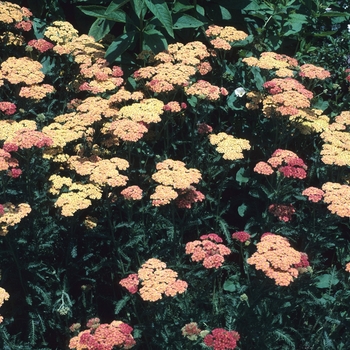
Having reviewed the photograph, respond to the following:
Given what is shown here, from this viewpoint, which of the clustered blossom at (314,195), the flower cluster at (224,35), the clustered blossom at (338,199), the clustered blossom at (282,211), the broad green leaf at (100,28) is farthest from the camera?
the broad green leaf at (100,28)

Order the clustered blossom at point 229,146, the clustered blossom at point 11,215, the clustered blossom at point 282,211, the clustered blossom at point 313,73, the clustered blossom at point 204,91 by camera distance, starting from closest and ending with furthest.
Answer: the clustered blossom at point 11,215 → the clustered blossom at point 282,211 → the clustered blossom at point 229,146 → the clustered blossom at point 204,91 → the clustered blossom at point 313,73

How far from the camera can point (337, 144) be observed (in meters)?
3.95

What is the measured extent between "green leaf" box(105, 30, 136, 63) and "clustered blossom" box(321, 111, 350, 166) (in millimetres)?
1621

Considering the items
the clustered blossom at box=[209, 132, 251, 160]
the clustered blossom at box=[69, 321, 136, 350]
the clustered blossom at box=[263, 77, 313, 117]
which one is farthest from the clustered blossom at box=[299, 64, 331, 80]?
the clustered blossom at box=[69, 321, 136, 350]

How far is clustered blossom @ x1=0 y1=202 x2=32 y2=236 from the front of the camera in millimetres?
3268

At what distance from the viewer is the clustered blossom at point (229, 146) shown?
3791mm

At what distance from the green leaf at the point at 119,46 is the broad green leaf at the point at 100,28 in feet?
0.82

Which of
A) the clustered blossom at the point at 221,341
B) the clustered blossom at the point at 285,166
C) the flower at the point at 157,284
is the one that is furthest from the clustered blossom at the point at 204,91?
the clustered blossom at the point at 221,341

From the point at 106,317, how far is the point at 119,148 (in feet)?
3.93

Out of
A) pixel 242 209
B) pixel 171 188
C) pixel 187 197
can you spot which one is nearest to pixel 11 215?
pixel 171 188

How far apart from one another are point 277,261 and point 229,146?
3.49 feet

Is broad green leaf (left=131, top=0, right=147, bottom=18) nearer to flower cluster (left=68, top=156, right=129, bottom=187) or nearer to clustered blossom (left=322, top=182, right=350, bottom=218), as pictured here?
flower cluster (left=68, top=156, right=129, bottom=187)

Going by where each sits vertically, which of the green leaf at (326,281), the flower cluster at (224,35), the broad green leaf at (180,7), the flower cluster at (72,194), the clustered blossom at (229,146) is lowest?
the green leaf at (326,281)

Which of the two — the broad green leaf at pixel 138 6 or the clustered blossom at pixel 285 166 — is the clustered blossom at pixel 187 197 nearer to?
the clustered blossom at pixel 285 166
